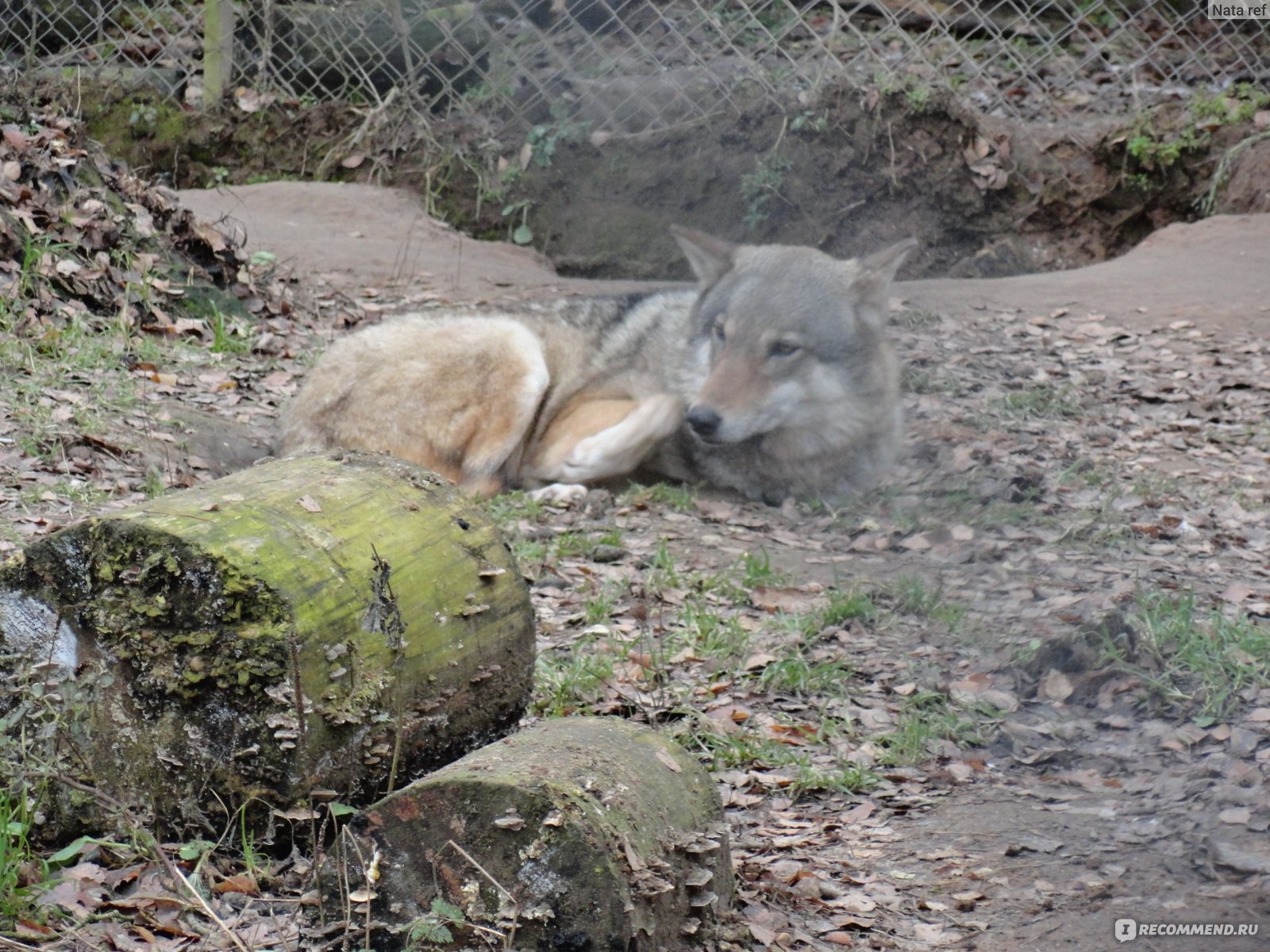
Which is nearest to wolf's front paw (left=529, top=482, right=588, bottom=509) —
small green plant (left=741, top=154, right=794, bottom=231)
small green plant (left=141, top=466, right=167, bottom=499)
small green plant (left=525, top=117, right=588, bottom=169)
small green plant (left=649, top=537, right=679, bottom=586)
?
small green plant (left=649, top=537, right=679, bottom=586)

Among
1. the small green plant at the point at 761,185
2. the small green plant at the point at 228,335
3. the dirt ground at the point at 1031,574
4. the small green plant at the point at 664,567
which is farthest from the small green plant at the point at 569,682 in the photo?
the small green plant at the point at 761,185

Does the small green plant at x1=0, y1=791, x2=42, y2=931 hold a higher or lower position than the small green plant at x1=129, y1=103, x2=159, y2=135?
lower

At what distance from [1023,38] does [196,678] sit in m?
10.1

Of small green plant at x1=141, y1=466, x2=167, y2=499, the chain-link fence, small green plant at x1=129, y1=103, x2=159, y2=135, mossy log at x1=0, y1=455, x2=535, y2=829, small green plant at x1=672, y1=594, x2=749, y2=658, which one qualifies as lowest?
small green plant at x1=672, y1=594, x2=749, y2=658

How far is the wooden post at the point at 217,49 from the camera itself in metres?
10.2

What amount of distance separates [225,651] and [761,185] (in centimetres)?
755

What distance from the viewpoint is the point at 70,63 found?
1102cm

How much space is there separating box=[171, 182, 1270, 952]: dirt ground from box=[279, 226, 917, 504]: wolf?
11.4 inches

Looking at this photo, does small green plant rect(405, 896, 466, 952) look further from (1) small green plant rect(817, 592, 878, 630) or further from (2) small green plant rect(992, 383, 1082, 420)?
(2) small green plant rect(992, 383, 1082, 420)

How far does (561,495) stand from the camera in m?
5.35

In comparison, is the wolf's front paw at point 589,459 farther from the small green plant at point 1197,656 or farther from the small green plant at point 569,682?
the small green plant at point 1197,656

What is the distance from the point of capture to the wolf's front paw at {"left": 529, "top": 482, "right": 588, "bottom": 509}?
17.4 ft

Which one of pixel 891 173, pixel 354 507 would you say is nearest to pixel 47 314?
pixel 354 507

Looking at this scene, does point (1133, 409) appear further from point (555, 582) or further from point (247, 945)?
point (247, 945)
